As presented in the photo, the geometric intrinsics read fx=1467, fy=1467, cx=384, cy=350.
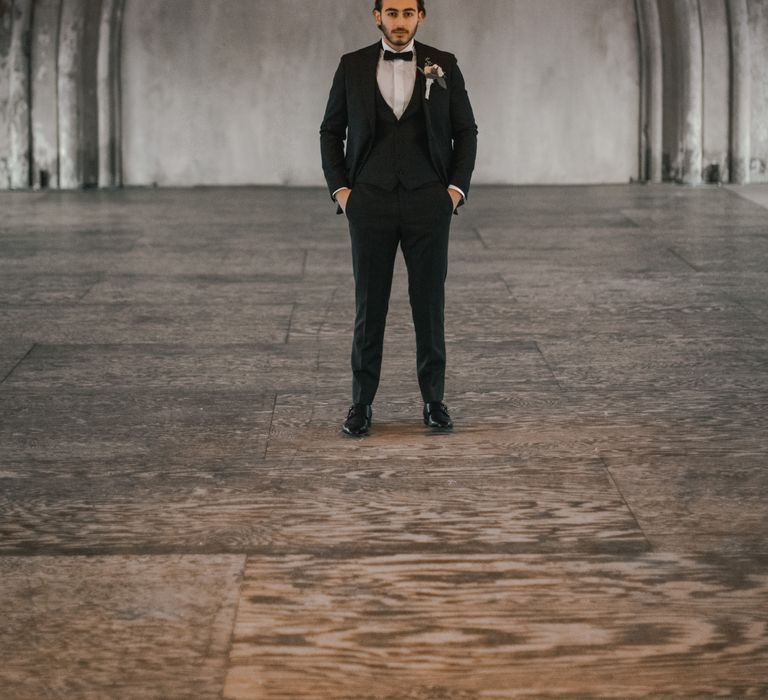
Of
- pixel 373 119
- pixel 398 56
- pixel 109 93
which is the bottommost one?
pixel 373 119

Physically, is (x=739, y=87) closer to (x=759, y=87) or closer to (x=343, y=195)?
(x=759, y=87)

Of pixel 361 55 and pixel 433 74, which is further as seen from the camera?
pixel 361 55

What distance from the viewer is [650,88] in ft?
58.5

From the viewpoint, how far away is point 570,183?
1830cm

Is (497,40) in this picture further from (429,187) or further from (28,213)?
(429,187)

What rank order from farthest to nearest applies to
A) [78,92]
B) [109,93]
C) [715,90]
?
[109,93], [715,90], [78,92]

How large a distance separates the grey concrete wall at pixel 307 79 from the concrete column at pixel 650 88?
173 millimetres

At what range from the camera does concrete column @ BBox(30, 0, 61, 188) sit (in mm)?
17078

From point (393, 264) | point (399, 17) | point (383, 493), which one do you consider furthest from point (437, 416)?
point (399, 17)

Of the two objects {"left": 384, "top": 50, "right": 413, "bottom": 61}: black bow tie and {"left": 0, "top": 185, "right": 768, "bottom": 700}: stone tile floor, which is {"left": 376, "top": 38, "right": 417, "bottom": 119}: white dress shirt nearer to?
{"left": 384, "top": 50, "right": 413, "bottom": 61}: black bow tie

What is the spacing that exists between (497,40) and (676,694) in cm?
1512

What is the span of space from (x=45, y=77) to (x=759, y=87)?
848 cm

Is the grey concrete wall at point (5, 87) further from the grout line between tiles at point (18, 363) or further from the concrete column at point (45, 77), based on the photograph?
the grout line between tiles at point (18, 363)

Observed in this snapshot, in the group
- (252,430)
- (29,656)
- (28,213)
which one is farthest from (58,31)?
(29,656)
